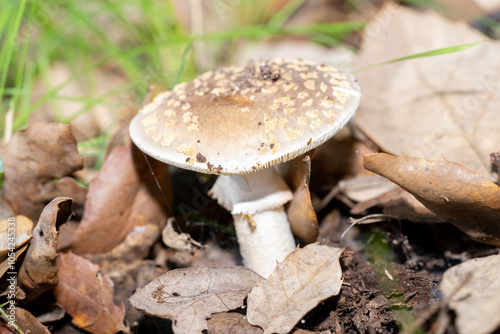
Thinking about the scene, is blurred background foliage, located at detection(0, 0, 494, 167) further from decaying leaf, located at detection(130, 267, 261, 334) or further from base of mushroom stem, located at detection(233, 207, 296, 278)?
decaying leaf, located at detection(130, 267, 261, 334)

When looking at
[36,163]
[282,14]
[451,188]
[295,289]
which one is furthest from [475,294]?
[282,14]

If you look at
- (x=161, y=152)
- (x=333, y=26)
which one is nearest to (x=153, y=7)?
(x=333, y=26)

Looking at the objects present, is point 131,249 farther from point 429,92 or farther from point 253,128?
point 429,92

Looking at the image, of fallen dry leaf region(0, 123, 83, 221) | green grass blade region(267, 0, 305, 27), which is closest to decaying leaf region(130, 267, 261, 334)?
fallen dry leaf region(0, 123, 83, 221)

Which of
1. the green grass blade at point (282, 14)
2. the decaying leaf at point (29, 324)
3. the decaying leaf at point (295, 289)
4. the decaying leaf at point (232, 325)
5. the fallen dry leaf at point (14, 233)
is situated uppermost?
the green grass blade at point (282, 14)

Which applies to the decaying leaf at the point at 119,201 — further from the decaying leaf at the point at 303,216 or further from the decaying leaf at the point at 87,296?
the decaying leaf at the point at 303,216

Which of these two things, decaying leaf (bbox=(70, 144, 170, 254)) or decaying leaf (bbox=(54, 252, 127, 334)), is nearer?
decaying leaf (bbox=(54, 252, 127, 334))

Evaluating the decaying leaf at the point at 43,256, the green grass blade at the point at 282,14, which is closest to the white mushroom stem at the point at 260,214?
the decaying leaf at the point at 43,256
